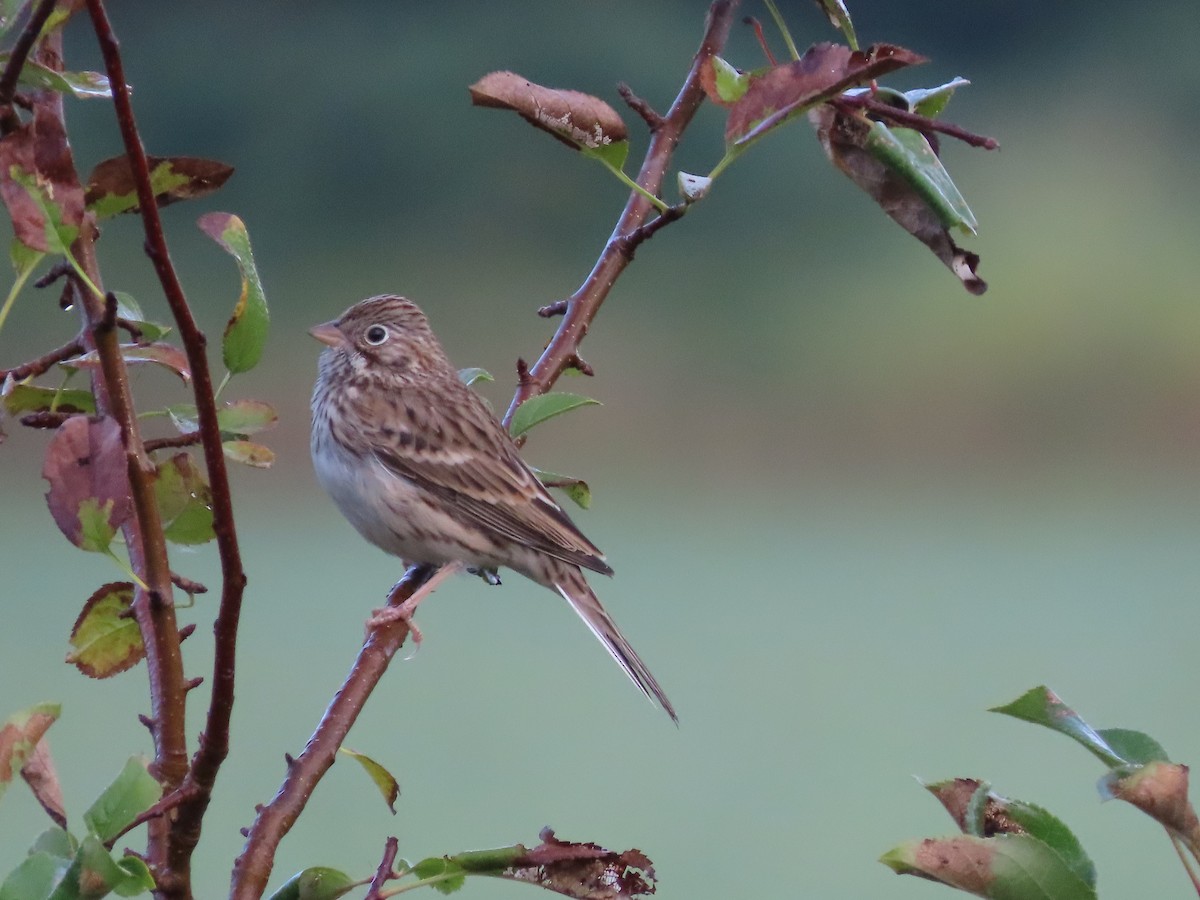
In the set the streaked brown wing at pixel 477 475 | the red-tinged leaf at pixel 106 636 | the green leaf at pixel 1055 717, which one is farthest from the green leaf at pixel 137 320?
the streaked brown wing at pixel 477 475

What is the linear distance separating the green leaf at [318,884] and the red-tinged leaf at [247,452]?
0.28m

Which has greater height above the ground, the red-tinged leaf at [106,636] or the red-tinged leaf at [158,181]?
the red-tinged leaf at [158,181]

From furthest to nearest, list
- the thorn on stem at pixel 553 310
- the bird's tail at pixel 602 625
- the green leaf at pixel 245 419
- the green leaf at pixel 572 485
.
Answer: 1. the bird's tail at pixel 602 625
2. the thorn on stem at pixel 553 310
3. the green leaf at pixel 572 485
4. the green leaf at pixel 245 419

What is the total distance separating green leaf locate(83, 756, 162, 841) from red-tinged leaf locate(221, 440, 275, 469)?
12.3 inches

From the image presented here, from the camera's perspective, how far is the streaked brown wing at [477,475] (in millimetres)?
1780

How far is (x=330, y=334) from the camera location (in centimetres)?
206

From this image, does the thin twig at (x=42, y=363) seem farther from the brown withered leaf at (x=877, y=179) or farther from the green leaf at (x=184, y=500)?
the brown withered leaf at (x=877, y=179)

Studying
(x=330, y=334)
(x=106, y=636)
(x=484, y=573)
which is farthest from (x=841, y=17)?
(x=330, y=334)

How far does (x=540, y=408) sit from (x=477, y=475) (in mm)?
826

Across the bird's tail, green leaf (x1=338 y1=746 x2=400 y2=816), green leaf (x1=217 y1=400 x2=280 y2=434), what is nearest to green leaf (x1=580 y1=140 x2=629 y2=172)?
green leaf (x1=217 y1=400 x2=280 y2=434)

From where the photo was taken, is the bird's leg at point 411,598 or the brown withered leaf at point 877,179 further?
the bird's leg at point 411,598

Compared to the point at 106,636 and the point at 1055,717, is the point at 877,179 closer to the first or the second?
the point at 1055,717

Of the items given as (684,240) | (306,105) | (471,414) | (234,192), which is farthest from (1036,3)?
(471,414)

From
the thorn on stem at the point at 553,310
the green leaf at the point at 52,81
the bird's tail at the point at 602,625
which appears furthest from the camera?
the bird's tail at the point at 602,625
